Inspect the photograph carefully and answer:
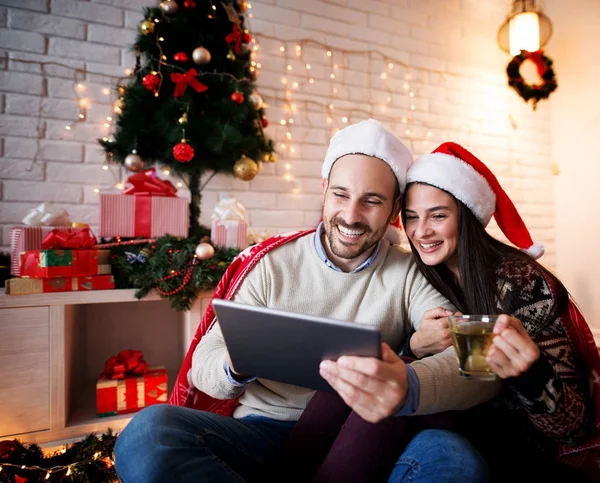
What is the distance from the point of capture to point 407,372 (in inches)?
34.7

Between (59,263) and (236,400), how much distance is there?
2.98ft

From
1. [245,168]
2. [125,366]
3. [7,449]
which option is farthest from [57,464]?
[245,168]

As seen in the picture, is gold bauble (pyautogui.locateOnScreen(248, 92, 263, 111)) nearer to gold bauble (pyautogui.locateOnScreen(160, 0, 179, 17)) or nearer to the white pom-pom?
gold bauble (pyautogui.locateOnScreen(160, 0, 179, 17))

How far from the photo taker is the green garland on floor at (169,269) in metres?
1.73

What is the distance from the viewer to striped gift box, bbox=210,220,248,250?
1.90 metres

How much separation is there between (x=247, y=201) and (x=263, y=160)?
0.28 meters

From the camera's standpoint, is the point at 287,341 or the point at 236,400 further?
the point at 236,400

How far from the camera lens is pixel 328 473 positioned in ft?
2.93

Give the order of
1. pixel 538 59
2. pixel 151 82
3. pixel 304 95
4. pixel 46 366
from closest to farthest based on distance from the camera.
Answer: pixel 46 366
pixel 151 82
pixel 304 95
pixel 538 59

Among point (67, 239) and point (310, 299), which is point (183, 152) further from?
point (310, 299)

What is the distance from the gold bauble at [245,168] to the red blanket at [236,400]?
2.94 feet

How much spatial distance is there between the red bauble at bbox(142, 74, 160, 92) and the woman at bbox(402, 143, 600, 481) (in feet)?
4.38

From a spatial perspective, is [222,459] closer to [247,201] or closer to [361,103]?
[247,201]

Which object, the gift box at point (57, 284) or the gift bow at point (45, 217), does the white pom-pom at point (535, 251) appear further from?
the gift bow at point (45, 217)
